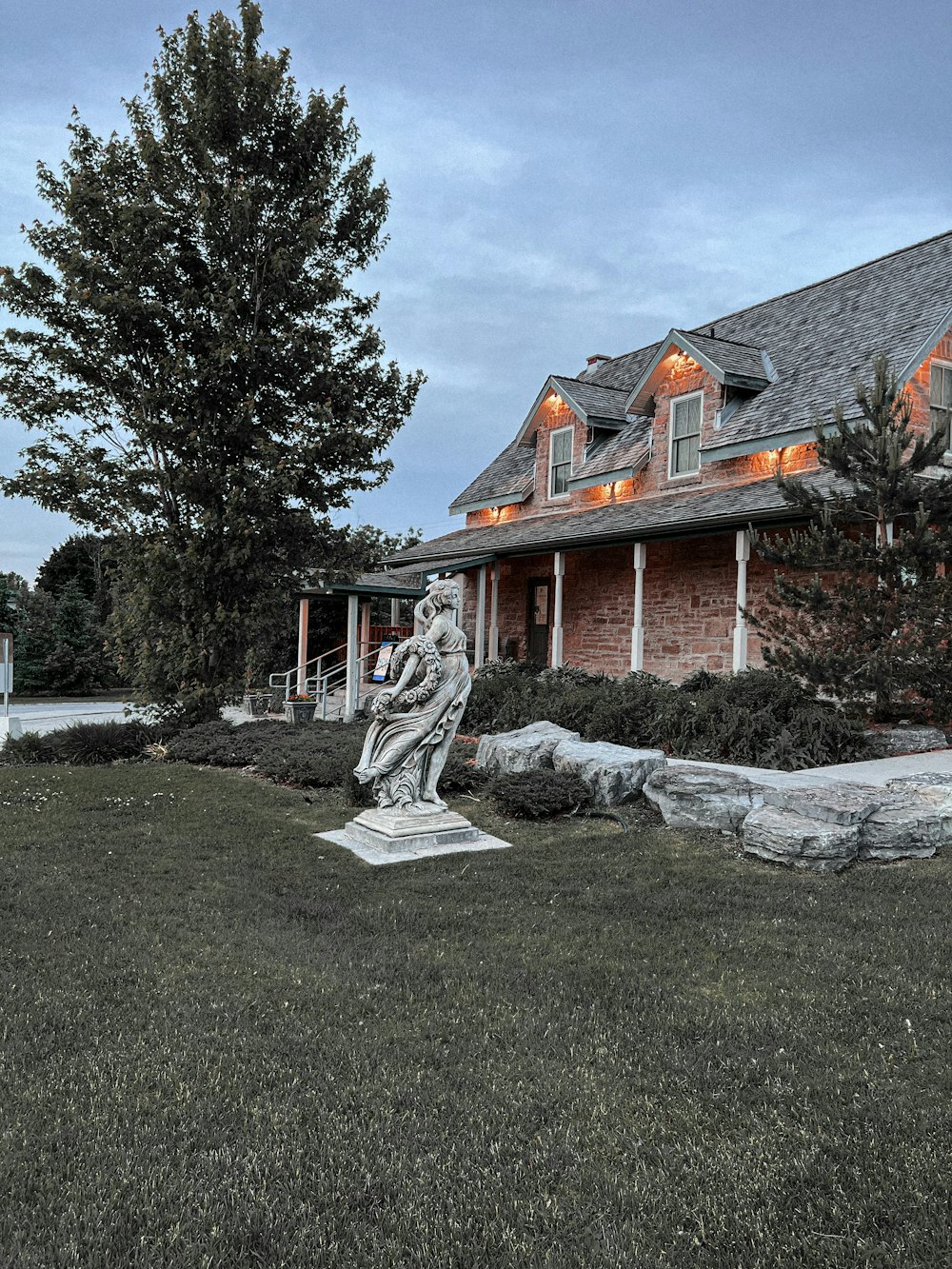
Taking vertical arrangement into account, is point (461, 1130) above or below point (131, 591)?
below

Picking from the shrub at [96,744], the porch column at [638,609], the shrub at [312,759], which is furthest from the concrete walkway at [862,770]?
the shrub at [96,744]

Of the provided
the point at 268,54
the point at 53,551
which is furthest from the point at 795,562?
the point at 53,551

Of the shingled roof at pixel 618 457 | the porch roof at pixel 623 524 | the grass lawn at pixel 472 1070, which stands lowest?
the grass lawn at pixel 472 1070

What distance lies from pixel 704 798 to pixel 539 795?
5.06ft

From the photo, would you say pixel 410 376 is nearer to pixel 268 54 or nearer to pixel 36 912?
pixel 268 54

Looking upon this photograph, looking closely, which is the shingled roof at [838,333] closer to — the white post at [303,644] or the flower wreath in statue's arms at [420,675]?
the flower wreath in statue's arms at [420,675]

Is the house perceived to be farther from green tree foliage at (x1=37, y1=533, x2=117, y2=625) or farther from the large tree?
Answer: green tree foliage at (x1=37, y1=533, x2=117, y2=625)

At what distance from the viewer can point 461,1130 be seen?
287cm

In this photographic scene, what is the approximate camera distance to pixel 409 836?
22.2ft

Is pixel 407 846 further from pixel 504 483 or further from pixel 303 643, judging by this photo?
pixel 504 483

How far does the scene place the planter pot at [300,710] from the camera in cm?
1658

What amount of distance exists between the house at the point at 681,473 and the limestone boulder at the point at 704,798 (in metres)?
5.48

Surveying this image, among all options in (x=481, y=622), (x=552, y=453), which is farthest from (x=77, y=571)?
(x=552, y=453)

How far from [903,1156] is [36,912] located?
4717 mm
